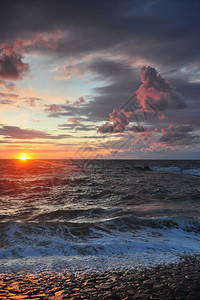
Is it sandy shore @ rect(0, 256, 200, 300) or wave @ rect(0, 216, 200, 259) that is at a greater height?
sandy shore @ rect(0, 256, 200, 300)

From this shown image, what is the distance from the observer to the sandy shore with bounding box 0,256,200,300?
4035 mm

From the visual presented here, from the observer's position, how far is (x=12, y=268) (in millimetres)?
5395

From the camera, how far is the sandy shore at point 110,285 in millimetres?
4035

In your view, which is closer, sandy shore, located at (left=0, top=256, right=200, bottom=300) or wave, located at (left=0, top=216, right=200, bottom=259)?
sandy shore, located at (left=0, top=256, right=200, bottom=300)

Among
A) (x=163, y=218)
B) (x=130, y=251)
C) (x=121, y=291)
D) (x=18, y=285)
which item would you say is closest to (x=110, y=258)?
(x=130, y=251)

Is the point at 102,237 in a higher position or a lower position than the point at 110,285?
lower

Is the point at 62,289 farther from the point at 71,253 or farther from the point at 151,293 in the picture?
the point at 71,253

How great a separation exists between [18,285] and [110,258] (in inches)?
96.9

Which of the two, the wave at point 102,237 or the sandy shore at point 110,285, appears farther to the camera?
the wave at point 102,237

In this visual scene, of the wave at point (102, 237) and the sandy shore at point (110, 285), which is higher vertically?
the sandy shore at point (110, 285)

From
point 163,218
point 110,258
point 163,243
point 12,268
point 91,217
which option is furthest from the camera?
point 91,217

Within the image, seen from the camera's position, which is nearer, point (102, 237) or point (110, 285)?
point (110, 285)

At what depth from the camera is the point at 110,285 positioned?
4.44m

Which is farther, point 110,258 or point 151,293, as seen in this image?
point 110,258
